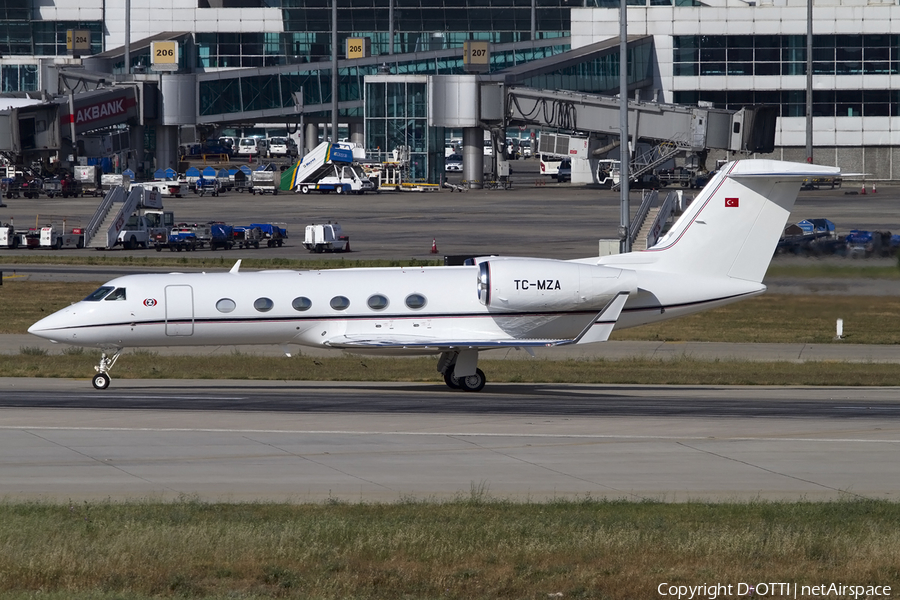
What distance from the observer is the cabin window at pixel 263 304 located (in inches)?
1206

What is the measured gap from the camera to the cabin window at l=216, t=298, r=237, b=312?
101ft

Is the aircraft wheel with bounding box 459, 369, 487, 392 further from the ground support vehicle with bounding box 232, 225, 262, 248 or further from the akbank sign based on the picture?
the akbank sign

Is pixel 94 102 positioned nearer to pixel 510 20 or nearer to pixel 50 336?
pixel 510 20

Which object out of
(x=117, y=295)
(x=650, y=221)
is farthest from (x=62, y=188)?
(x=117, y=295)

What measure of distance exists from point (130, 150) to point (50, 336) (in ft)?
280

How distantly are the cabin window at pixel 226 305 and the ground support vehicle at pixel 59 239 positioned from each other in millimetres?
45347

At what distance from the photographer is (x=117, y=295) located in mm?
30859

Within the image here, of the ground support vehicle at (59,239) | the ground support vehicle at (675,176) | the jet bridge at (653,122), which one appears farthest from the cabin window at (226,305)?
the ground support vehicle at (675,176)

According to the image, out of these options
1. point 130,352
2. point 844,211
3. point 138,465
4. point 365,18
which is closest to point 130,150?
point 365,18

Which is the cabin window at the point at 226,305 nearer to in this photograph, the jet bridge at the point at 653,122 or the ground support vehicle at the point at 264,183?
the jet bridge at the point at 653,122

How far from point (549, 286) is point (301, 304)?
6.40 m

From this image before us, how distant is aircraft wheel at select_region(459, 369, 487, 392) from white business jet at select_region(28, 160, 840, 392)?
0.67 m

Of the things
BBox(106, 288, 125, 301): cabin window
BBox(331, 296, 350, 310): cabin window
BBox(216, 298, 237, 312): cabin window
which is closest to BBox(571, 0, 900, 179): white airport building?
BBox(331, 296, 350, 310): cabin window

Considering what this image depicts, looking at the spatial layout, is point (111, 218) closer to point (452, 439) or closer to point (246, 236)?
point (246, 236)
